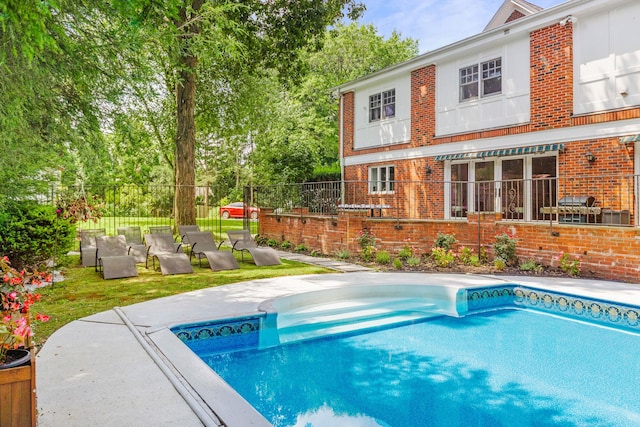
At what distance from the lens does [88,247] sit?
11.2m

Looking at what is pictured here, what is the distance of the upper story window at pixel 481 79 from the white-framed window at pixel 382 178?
3.99m

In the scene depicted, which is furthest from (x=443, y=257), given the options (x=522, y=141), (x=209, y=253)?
(x=209, y=253)

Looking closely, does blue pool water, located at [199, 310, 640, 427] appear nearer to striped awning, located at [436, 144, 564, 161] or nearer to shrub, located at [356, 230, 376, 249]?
shrub, located at [356, 230, 376, 249]

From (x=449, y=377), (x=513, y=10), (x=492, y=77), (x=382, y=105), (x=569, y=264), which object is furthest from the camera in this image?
(x=382, y=105)

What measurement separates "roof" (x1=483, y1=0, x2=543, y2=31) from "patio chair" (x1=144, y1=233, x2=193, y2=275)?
1418 centimetres

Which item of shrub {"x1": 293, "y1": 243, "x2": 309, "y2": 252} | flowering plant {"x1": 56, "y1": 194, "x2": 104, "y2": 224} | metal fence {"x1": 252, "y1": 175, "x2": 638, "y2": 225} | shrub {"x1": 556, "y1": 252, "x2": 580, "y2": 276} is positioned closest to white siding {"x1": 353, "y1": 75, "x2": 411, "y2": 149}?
metal fence {"x1": 252, "y1": 175, "x2": 638, "y2": 225}

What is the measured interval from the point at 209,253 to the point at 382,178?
9.21 m

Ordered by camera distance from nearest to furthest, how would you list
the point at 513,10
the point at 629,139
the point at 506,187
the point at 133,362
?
the point at 133,362, the point at 629,139, the point at 506,187, the point at 513,10

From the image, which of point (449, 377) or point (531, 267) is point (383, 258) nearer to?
point (531, 267)

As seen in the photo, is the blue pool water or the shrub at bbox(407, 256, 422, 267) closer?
the blue pool water

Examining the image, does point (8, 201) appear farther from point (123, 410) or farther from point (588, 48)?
point (588, 48)

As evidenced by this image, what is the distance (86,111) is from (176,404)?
4.82 metres

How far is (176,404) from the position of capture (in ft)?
12.1

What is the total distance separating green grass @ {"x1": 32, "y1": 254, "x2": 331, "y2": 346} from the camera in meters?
6.71
